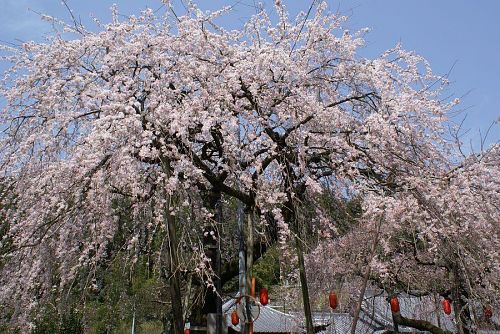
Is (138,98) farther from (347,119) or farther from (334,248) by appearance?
(334,248)

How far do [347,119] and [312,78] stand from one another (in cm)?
67

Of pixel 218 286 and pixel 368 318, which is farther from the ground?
pixel 218 286

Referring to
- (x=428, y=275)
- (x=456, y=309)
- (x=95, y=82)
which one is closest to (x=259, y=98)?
(x=95, y=82)

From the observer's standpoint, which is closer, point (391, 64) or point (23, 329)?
point (23, 329)

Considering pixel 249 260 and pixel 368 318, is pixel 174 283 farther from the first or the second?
pixel 368 318

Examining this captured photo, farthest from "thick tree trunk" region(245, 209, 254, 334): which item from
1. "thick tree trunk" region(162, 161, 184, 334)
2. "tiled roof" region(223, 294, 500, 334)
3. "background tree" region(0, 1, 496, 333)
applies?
"tiled roof" region(223, 294, 500, 334)

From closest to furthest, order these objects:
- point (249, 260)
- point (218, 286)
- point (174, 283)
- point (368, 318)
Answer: point (174, 283) < point (249, 260) < point (218, 286) < point (368, 318)

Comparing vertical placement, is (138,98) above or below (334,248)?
above

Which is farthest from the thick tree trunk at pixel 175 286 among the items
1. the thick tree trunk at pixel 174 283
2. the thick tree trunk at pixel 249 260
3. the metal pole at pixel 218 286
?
the thick tree trunk at pixel 249 260

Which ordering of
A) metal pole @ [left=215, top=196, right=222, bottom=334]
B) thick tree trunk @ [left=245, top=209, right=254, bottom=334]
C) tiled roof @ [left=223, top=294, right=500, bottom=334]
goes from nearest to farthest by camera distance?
thick tree trunk @ [left=245, top=209, right=254, bottom=334] → metal pole @ [left=215, top=196, right=222, bottom=334] → tiled roof @ [left=223, top=294, right=500, bottom=334]

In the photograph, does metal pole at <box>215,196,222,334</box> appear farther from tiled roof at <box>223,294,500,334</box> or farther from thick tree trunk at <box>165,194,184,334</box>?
tiled roof at <box>223,294,500,334</box>

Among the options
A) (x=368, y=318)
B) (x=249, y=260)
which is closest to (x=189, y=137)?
(x=249, y=260)

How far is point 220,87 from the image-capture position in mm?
5543

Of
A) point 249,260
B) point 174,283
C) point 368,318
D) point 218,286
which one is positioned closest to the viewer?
point 174,283
